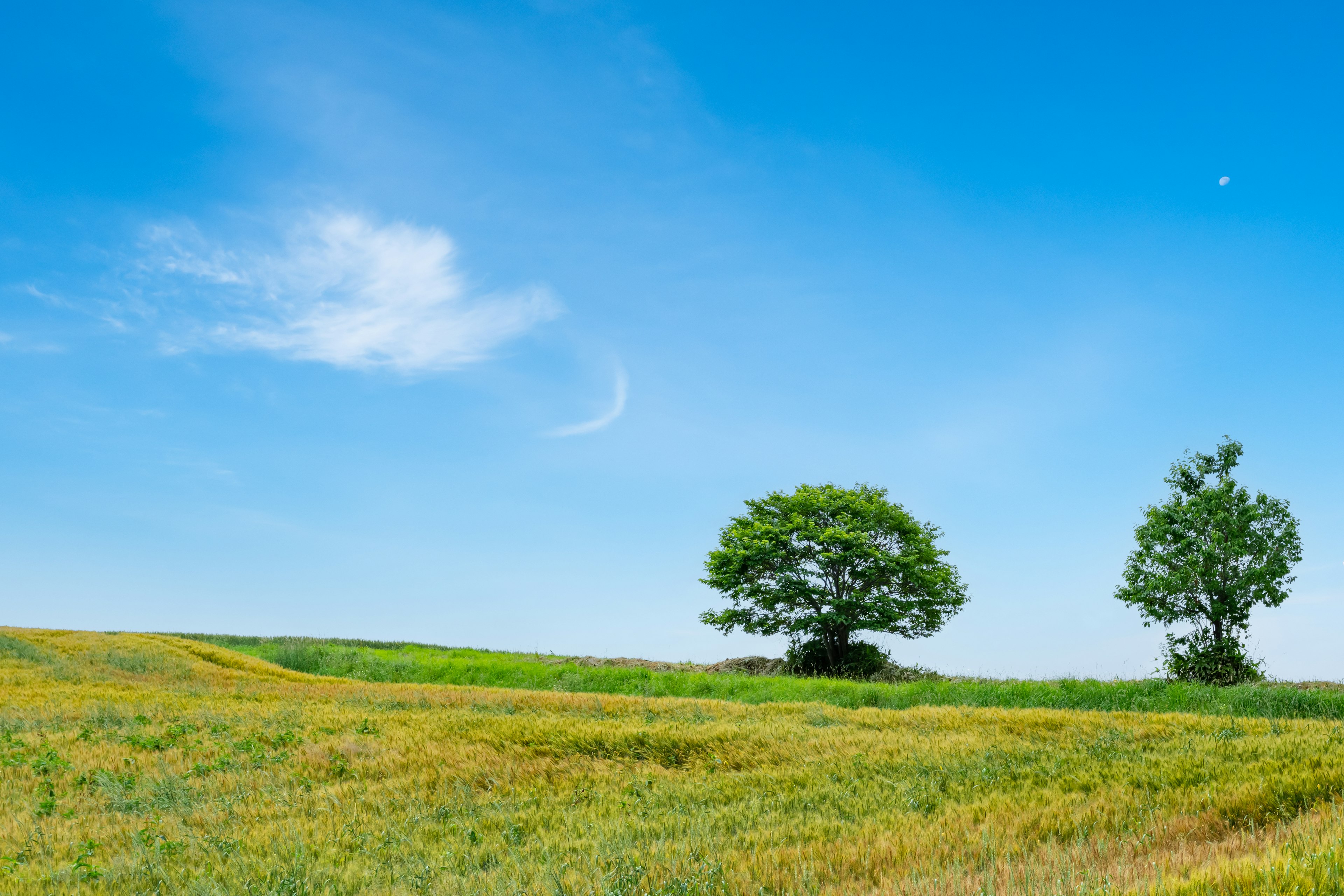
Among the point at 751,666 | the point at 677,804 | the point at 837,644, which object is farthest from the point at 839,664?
the point at 677,804

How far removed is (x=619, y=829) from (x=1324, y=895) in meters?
5.14

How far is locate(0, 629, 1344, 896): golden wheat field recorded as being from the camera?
5.96 m

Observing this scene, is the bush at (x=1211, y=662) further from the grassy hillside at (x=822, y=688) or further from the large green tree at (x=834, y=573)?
the large green tree at (x=834, y=573)

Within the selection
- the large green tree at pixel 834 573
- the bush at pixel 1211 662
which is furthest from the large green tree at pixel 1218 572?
the large green tree at pixel 834 573

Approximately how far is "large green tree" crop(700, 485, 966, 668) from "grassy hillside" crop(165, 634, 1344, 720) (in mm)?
3639

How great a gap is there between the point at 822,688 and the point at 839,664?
32.1 ft

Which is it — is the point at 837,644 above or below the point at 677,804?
above

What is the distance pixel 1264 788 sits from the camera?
7617mm

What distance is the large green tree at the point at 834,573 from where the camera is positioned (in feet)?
107

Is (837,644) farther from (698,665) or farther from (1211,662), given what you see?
(1211,662)

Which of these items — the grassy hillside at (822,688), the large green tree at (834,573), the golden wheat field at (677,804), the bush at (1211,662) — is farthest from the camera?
the large green tree at (834,573)

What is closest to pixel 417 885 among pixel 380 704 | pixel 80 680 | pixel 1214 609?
pixel 380 704

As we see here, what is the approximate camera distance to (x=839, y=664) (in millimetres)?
33000

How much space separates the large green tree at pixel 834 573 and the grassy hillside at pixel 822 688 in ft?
11.9
